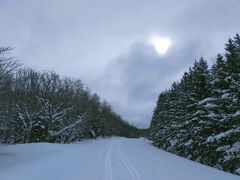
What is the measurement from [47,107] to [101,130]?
54799mm

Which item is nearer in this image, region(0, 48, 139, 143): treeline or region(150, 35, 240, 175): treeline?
region(150, 35, 240, 175): treeline

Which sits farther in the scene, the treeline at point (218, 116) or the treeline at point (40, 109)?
the treeline at point (40, 109)

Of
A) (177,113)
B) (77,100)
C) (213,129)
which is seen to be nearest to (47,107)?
(77,100)

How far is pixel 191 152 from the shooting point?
99.6 ft

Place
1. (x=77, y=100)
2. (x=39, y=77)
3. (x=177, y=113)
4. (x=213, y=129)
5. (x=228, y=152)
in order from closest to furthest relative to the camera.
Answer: (x=228, y=152)
(x=213, y=129)
(x=177, y=113)
(x=39, y=77)
(x=77, y=100)

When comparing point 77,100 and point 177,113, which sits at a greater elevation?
point 77,100

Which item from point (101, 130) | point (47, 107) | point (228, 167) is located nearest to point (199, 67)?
point (228, 167)

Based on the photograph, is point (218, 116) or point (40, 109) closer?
point (218, 116)

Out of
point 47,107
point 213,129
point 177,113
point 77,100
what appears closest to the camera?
point 213,129

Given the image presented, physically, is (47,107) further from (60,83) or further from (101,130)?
(101,130)

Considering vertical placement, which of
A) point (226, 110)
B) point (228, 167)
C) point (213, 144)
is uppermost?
point (226, 110)

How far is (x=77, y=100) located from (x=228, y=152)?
147 ft

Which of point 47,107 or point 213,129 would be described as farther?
point 47,107

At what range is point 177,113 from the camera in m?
37.4
